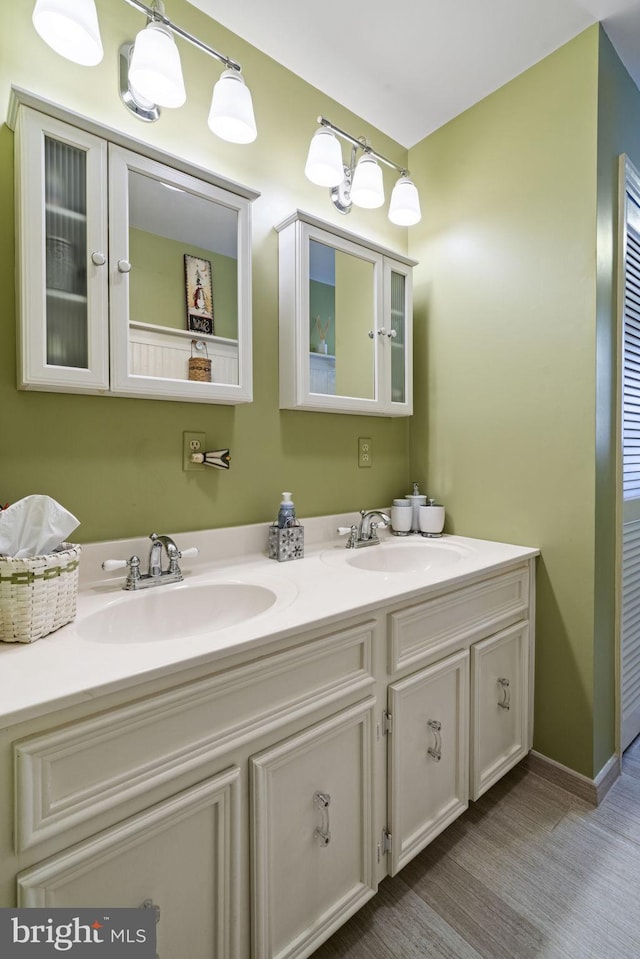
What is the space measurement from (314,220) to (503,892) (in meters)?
2.01

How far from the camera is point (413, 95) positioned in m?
1.73

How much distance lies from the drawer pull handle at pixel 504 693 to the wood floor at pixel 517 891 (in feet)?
1.03

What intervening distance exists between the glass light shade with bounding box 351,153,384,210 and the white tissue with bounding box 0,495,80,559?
4.76 ft

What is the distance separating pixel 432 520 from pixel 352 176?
1.36 m

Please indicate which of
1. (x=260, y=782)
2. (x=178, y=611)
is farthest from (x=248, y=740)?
(x=178, y=611)

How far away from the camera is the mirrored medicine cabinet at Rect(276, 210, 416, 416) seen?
4.86ft

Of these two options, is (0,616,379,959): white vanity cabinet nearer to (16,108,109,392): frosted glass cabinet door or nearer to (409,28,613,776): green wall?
(16,108,109,392): frosted glass cabinet door

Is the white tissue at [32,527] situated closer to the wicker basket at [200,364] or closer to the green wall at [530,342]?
the wicker basket at [200,364]

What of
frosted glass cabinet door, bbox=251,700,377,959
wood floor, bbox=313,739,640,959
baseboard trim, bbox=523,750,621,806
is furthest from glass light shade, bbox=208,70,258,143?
baseboard trim, bbox=523,750,621,806

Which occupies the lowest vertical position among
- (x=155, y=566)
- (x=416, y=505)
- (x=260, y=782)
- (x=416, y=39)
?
(x=260, y=782)

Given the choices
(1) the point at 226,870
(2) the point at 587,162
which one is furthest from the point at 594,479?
(1) the point at 226,870

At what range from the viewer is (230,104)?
121cm

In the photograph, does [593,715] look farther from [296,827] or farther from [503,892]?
[296,827]

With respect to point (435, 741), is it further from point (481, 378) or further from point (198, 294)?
point (198, 294)
